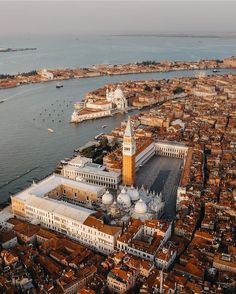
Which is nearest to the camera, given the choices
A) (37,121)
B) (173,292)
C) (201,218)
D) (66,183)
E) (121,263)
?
(173,292)

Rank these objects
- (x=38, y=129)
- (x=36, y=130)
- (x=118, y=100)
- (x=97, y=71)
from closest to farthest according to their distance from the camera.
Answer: (x=36, y=130)
(x=38, y=129)
(x=118, y=100)
(x=97, y=71)

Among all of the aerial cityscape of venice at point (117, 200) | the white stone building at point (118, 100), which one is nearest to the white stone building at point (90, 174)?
the aerial cityscape of venice at point (117, 200)

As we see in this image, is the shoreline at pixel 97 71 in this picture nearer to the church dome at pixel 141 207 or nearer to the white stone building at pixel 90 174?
the white stone building at pixel 90 174

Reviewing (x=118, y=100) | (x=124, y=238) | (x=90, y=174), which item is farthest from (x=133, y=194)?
(x=118, y=100)

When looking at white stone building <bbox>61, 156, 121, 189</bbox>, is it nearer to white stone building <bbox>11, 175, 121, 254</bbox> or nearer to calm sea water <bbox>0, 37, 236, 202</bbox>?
white stone building <bbox>11, 175, 121, 254</bbox>

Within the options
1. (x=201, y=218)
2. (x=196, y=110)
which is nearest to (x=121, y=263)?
(x=201, y=218)

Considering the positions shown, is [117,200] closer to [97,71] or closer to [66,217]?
[66,217]

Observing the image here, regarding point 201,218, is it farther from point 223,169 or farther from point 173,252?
point 223,169
